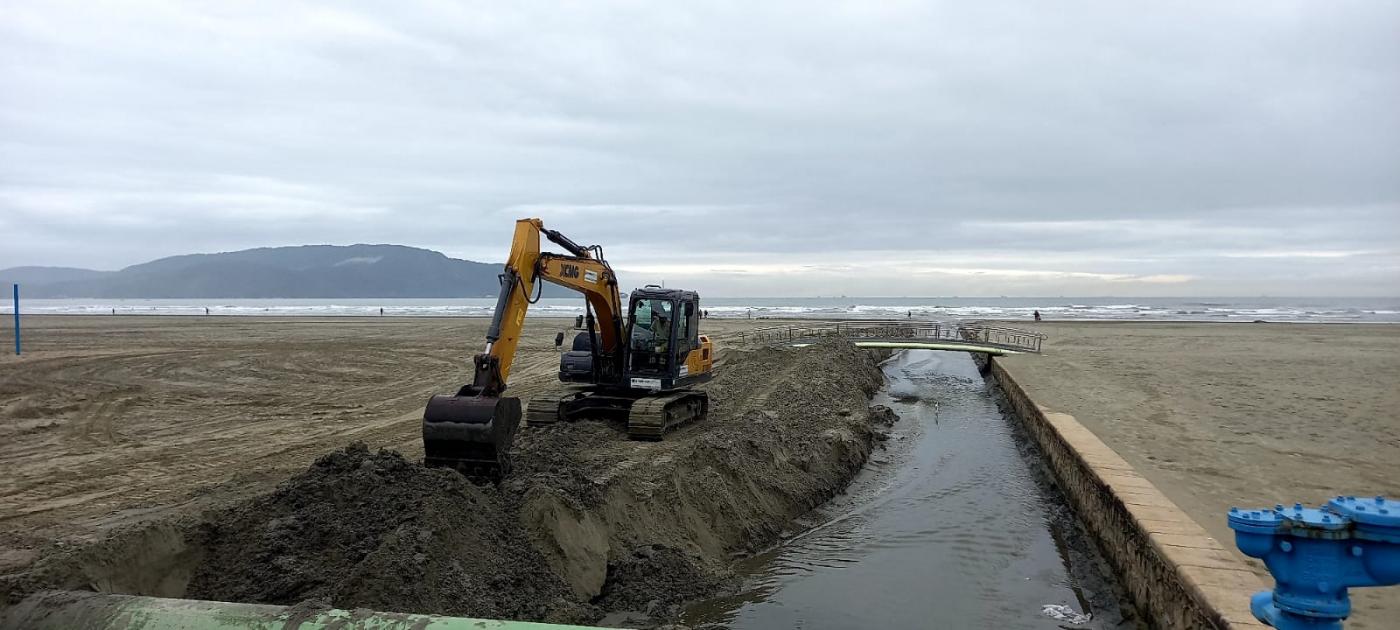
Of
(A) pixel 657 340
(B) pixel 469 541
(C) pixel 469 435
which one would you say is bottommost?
(B) pixel 469 541

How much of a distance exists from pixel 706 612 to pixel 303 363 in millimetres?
22362

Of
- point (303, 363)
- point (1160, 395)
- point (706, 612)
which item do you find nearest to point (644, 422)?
point (706, 612)

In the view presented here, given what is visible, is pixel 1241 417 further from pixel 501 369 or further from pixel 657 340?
pixel 501 369

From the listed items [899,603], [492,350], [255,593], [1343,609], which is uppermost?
[492,350]

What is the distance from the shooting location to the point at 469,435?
298 inches

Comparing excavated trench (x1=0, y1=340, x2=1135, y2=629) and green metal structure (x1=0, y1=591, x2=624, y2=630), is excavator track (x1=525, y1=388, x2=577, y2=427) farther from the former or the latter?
green metal structure (x1=0, y1=591, x2=624, y2=630)

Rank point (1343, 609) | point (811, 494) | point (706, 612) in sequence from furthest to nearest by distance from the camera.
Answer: point (811, 494) → point (706, 612) → point (1343, 609)

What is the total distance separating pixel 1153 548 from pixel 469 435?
21.0 ft

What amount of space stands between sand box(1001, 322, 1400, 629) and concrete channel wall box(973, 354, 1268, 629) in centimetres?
47

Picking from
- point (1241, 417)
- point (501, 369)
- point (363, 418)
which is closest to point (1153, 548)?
point (501, 369)

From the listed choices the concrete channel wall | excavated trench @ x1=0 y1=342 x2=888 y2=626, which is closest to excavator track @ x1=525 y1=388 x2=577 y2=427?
excavated trench @ x1=0 y1=342 x2=888 y2=626

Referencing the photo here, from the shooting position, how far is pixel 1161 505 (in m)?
7.55

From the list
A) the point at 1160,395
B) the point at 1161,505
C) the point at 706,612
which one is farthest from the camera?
the point at 1160,395

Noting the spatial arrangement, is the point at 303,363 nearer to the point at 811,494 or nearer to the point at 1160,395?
the point at 811,494
